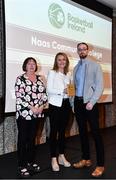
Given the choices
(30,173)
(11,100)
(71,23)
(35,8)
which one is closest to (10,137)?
(11,100)

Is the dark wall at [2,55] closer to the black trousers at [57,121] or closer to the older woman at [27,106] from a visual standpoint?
the older woman at [27,106]

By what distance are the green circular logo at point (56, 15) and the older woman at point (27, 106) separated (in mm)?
1645

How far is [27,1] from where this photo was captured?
13.7 feet

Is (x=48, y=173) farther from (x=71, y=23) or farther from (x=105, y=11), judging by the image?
(x=105, y=11)

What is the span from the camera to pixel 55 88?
328 centimetres

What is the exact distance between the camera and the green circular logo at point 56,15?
468 cm

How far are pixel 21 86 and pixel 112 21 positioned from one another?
4.05 meters

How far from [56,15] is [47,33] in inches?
15.5

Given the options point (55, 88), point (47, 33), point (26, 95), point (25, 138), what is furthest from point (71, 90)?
point (47, 33)

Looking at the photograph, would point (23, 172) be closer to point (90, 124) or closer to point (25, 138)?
point (25, 138)

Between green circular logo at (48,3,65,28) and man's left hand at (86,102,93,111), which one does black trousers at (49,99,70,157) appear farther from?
green circular logo at (48,3,65,28)

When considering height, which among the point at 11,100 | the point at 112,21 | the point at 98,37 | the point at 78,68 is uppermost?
the point at 112,21

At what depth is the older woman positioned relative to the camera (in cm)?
318

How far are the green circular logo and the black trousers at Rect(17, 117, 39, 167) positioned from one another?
2.02 metres
